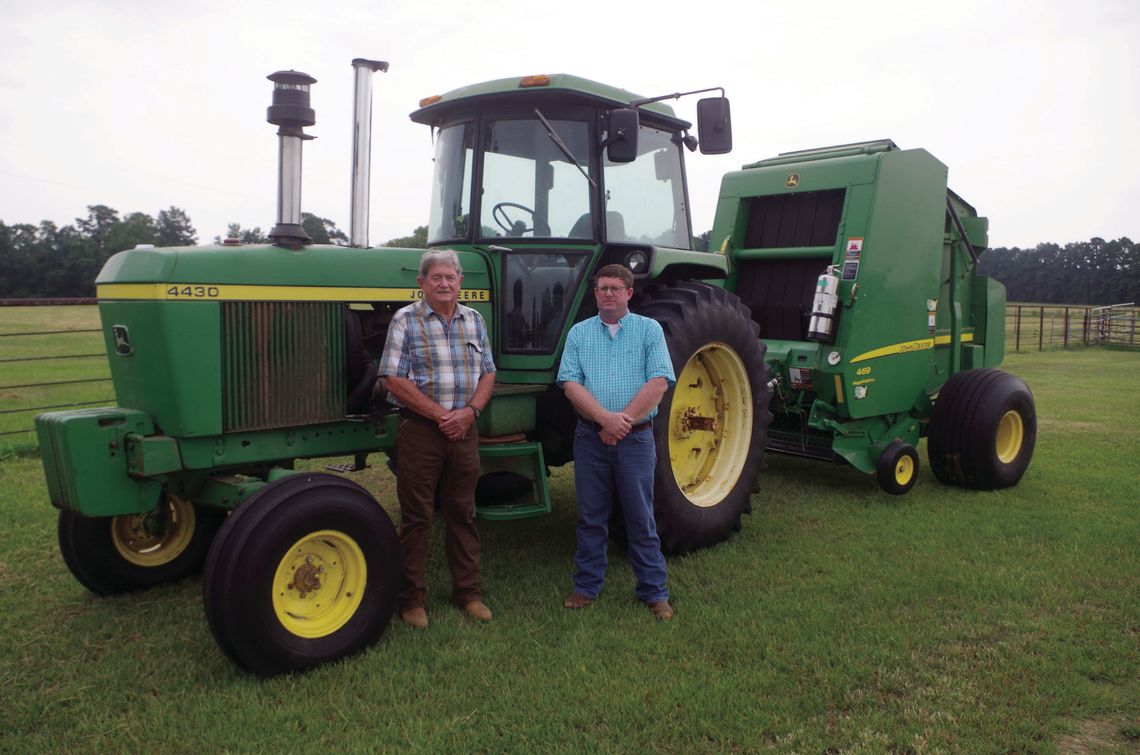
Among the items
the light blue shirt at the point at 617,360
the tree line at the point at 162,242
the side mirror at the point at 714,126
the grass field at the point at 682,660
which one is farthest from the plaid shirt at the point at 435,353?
the tree line at the point at 162,242

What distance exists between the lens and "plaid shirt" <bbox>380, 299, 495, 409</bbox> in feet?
11.9

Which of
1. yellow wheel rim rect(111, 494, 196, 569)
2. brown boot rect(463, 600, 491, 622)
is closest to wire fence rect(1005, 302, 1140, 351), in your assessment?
brown boot rect(463, 600, 491, 622)

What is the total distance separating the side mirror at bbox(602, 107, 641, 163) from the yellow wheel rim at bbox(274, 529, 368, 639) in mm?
2312

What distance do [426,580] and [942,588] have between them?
8.44ft

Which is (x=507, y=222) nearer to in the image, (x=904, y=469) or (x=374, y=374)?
(x=374, y=374)

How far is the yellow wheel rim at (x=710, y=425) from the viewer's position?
4957mm

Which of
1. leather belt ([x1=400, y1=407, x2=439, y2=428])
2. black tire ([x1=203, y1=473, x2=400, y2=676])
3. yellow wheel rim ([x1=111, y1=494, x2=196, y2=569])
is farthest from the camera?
yellow wheel rim ([x1=111, y1=494, x2=196, y2=569])

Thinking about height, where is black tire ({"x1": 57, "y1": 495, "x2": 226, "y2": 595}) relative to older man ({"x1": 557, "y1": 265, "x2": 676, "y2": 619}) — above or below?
below

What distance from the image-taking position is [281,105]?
3619 millimetres

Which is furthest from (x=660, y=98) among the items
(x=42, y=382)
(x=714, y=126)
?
(x=42, y=382)

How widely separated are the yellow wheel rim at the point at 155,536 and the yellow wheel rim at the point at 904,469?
15.0 feet

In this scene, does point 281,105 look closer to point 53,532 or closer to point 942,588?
point 53,532

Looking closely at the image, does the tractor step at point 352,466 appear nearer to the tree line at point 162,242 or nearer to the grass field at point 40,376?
the grass field at point 40,376

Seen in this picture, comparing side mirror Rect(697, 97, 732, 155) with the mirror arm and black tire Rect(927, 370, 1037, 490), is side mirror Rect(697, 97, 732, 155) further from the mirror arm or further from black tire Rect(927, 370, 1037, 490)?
black tire Rect(927, 370, 1037, 490)
